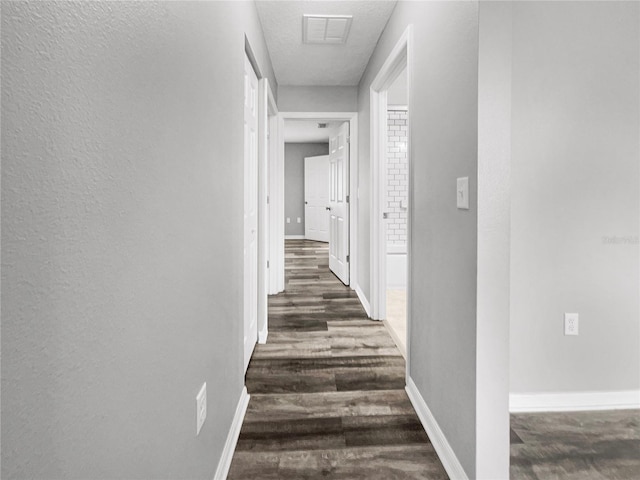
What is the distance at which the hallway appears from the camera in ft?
5.46

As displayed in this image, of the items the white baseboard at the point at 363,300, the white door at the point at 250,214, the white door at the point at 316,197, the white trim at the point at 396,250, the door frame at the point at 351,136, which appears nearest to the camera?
the white door at the point at 250,214

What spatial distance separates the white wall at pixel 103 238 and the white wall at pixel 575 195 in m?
1.54

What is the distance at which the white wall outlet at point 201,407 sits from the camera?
1244 mm

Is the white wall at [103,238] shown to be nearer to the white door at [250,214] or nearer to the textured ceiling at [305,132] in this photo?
the white door at [250,214]

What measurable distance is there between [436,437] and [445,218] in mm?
953

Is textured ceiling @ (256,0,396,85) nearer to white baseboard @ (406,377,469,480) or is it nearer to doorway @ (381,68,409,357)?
doorway @ (381,68,409,357)

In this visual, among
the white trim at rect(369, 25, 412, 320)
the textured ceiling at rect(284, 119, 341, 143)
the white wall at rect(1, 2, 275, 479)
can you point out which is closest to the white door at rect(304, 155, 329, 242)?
the textured ceiling at rect(284, 119, 341, 143)

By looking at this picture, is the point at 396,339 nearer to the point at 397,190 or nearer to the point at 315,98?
the point at 315,98

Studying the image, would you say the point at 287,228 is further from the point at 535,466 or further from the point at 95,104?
the point at 95,104

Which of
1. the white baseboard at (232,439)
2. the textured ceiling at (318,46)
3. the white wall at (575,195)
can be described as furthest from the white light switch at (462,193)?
the textured ceiling at (318,46)

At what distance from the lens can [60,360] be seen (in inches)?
21.8

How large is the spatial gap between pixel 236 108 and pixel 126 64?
1195 millimetres

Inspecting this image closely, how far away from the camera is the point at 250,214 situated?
2.71 m

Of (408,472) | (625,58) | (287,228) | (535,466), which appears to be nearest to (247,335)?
(408,472)
